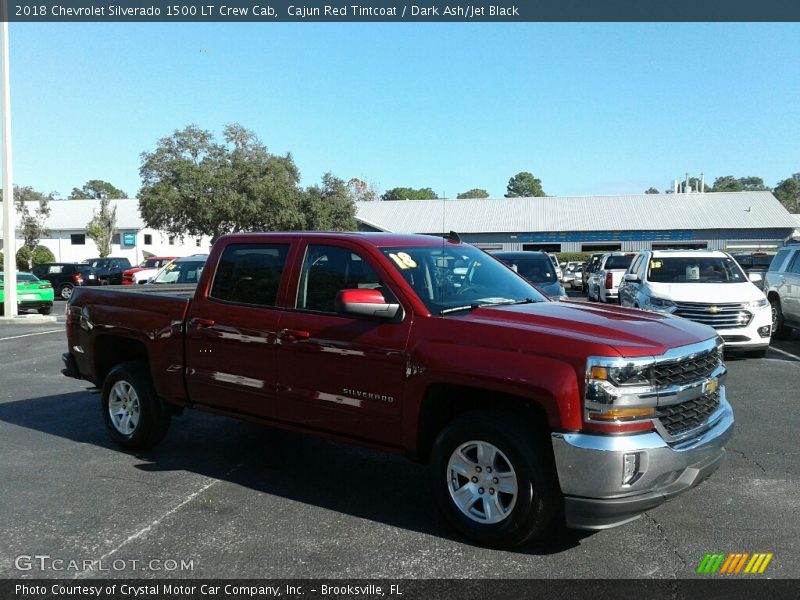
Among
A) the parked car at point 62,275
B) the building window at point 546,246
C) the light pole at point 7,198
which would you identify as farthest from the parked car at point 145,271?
the building window at point 546,246

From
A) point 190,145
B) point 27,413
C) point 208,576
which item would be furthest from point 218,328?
point 190,145

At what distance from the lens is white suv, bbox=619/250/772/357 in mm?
11375

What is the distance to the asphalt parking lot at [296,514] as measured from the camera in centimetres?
424

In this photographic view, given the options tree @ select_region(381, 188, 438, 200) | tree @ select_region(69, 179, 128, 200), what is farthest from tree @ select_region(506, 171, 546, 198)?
tree @ select_region(69, 179, 128, 200)

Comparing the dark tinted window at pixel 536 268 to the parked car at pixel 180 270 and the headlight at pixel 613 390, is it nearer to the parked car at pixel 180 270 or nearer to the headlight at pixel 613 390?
the parked car at pixel 180 270

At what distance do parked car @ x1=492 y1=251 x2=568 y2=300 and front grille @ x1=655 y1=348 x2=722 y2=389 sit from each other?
8761 mm

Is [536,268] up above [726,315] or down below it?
above

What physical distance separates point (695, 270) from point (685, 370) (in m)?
9.09

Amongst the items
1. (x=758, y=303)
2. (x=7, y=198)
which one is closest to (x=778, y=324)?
(x=758, y=303)

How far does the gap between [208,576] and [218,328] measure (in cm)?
218

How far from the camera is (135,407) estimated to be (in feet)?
21.6

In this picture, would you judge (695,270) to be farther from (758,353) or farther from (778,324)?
(778,324)

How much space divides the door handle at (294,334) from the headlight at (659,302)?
8.14 metres

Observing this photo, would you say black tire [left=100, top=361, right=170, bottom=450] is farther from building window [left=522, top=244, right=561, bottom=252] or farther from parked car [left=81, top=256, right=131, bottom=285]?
building window [left=522, top=244, right=561, bottom=252]
